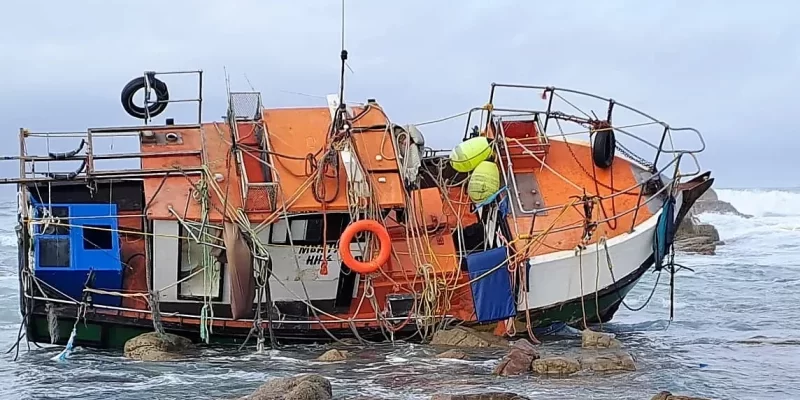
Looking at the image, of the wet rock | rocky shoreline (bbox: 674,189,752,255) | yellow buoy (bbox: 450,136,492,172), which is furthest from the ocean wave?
yellow buoy (bbox: 450,136,492,172)

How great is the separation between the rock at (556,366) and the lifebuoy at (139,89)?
23.4 feet

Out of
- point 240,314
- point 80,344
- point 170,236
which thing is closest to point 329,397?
point 240,314

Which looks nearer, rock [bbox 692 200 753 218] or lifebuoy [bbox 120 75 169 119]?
lifebuoy [bbox 120 75 169 119]

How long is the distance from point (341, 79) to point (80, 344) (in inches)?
207

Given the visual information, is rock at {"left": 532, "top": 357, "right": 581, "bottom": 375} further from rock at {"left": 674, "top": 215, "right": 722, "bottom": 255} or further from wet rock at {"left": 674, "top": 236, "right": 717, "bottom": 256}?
wet rock at {"left": 674, "top": 236, "right": 717, "bottom": 256}

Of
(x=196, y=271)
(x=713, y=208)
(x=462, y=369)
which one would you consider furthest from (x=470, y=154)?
(x=713, y=208)

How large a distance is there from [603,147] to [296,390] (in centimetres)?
751

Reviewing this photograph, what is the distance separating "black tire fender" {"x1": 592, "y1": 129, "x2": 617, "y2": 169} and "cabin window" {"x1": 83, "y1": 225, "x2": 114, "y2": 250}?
7.60 meters

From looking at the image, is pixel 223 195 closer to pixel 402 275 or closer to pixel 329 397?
pixel 402 275

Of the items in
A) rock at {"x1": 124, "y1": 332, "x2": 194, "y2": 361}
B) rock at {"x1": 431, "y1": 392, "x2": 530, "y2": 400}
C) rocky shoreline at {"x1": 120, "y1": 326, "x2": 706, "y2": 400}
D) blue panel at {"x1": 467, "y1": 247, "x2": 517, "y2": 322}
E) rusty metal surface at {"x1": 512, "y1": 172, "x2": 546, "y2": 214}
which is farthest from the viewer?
rusty metal surface at {"x1": 512, "y1": 172, "x2": 546, "y2": 214}

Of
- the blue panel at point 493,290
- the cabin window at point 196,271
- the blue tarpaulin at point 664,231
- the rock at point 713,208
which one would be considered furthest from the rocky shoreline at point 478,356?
the rock at point 713,208

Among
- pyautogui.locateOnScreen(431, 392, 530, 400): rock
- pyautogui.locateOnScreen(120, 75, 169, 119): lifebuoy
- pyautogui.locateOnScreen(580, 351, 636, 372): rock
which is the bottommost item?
pyautogui.locateOnScreen(580, 351, 636, 372): rock

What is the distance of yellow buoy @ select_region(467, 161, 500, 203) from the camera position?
13.8m

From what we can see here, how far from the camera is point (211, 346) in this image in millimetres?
13031
